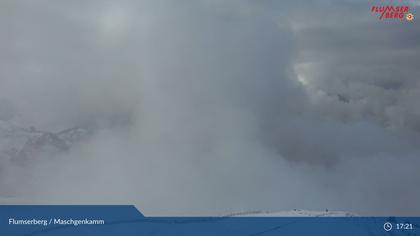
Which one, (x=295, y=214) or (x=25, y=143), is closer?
(x=25, y=143)

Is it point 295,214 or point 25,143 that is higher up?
point 25,143

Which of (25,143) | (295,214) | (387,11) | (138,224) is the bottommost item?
(295,214)

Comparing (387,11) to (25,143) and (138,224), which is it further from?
(25,143)

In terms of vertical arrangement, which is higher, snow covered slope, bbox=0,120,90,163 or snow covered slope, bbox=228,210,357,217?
snow covered slope, bbox=0,120,90,163

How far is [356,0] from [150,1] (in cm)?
221

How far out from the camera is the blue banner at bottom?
209 inches

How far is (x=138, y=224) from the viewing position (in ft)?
17.4

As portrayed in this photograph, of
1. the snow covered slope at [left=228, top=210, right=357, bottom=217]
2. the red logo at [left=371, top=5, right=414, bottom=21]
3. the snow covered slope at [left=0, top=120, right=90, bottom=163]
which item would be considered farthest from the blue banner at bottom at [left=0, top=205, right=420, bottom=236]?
the red logo at [left=371, top=5, right=414, bottom=21]

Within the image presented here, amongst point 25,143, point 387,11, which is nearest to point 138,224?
point 25,143

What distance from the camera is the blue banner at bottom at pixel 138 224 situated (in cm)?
530

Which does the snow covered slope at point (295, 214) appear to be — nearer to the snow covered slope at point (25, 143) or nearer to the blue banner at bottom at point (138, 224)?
the blue banner at bottom at point (138, 224)

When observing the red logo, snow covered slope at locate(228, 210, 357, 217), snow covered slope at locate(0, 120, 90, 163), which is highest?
the red logo

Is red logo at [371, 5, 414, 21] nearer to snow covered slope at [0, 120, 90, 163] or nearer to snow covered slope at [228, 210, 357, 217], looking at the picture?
snow covered slope at [228, 210, 357, 217]

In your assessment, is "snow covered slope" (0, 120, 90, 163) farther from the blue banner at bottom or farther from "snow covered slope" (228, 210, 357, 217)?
"snow covered slope" (228, 210, 357, 217)
